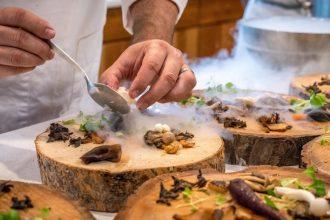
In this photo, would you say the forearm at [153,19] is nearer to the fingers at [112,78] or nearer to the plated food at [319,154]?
the fingers at [112,78]

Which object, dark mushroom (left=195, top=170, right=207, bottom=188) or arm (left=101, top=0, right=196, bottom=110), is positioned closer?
dark mushroom (left=195, top=170, right=207, bottom=188)

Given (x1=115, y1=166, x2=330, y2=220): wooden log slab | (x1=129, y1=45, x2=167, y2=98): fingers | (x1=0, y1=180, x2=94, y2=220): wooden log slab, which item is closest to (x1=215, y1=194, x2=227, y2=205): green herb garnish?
(x1=115, y1=166, x2=330, y2=220): wooden log slab

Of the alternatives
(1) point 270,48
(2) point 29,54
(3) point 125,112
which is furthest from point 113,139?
(1) point 270,48

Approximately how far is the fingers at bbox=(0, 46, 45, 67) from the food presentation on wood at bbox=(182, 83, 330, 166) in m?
0.86

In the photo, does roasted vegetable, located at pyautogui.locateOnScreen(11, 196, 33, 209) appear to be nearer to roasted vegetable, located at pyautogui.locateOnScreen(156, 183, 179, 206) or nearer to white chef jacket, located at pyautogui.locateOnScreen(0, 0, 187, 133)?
roasted vegetable, located at pyautogui.locateOnScreen(156, 183, 179, 206)

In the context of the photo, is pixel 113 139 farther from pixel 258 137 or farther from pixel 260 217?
pixel 260 217

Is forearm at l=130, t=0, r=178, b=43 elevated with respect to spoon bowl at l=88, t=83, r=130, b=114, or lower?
elevated

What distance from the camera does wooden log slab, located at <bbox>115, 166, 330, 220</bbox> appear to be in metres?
1.60

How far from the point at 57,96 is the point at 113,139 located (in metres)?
0.78

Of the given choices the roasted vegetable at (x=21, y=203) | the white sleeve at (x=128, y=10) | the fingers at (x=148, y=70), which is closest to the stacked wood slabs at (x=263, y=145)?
the fingers at (x=148, y=70)

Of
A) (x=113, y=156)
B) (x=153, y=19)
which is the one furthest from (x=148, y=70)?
(x=153, y=19)

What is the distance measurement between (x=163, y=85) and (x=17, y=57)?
57 cm

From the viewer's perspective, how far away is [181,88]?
235 cm

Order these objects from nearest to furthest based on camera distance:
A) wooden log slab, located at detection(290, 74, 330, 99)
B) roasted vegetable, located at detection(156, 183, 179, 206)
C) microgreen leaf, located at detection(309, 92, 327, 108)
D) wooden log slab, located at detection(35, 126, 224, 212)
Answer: roasted vegetable, located at detection(156, 183, 179, 206) → wooden log slab, located at detection(35, 126, 224, 212) → microgreen leaf, located at detection(309, 92, 327, 108) → wooden log slab, located at detection(290, 74, 330, 99)
